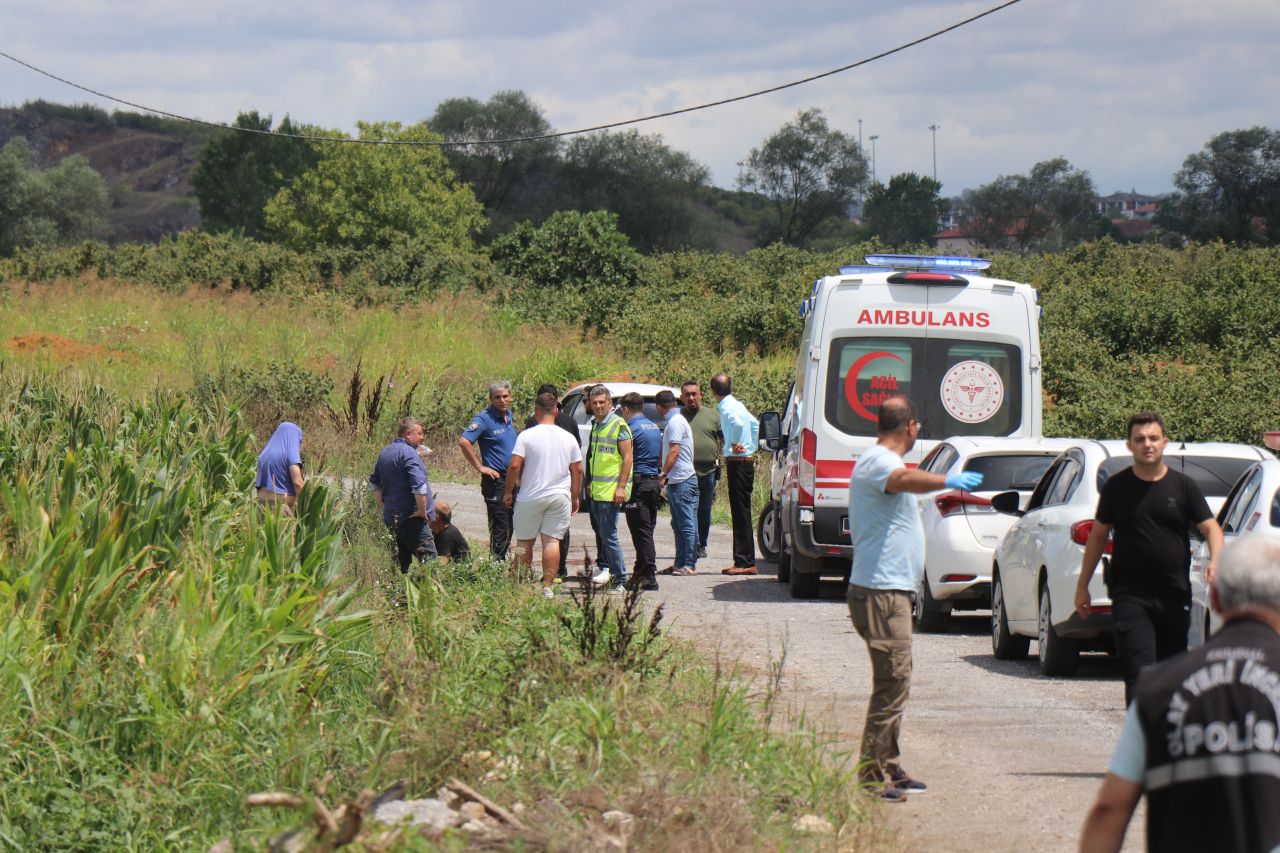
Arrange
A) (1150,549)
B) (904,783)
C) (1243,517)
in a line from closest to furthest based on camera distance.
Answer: (904,783) < (1150,549) < (1243,517)

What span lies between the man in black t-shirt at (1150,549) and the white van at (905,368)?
20.5 ft

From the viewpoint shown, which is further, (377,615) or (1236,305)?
(1236,305)

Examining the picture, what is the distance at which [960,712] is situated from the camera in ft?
30.1

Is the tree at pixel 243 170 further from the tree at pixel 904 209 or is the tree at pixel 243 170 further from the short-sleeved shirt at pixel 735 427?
the short-sleeved shirt at pixel 735 427

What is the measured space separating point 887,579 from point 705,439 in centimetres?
959

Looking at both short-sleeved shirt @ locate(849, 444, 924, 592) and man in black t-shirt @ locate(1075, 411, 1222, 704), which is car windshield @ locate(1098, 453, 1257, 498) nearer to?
man in black t-shirt @ locate(1075, 411, 1222, 704)

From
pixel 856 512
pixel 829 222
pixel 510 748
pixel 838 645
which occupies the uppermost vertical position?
pixel 829 222

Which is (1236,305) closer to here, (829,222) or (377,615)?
(377,615)

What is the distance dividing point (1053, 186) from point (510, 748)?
10773 cm

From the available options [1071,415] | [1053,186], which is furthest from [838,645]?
[1053,186]

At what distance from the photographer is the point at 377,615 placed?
8969mm

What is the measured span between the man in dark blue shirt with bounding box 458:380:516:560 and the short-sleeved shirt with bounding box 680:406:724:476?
Result: 113 inches

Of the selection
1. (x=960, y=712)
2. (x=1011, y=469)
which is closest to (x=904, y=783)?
(x=960, y=712)

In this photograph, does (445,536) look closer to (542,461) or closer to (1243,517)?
(542,461)
